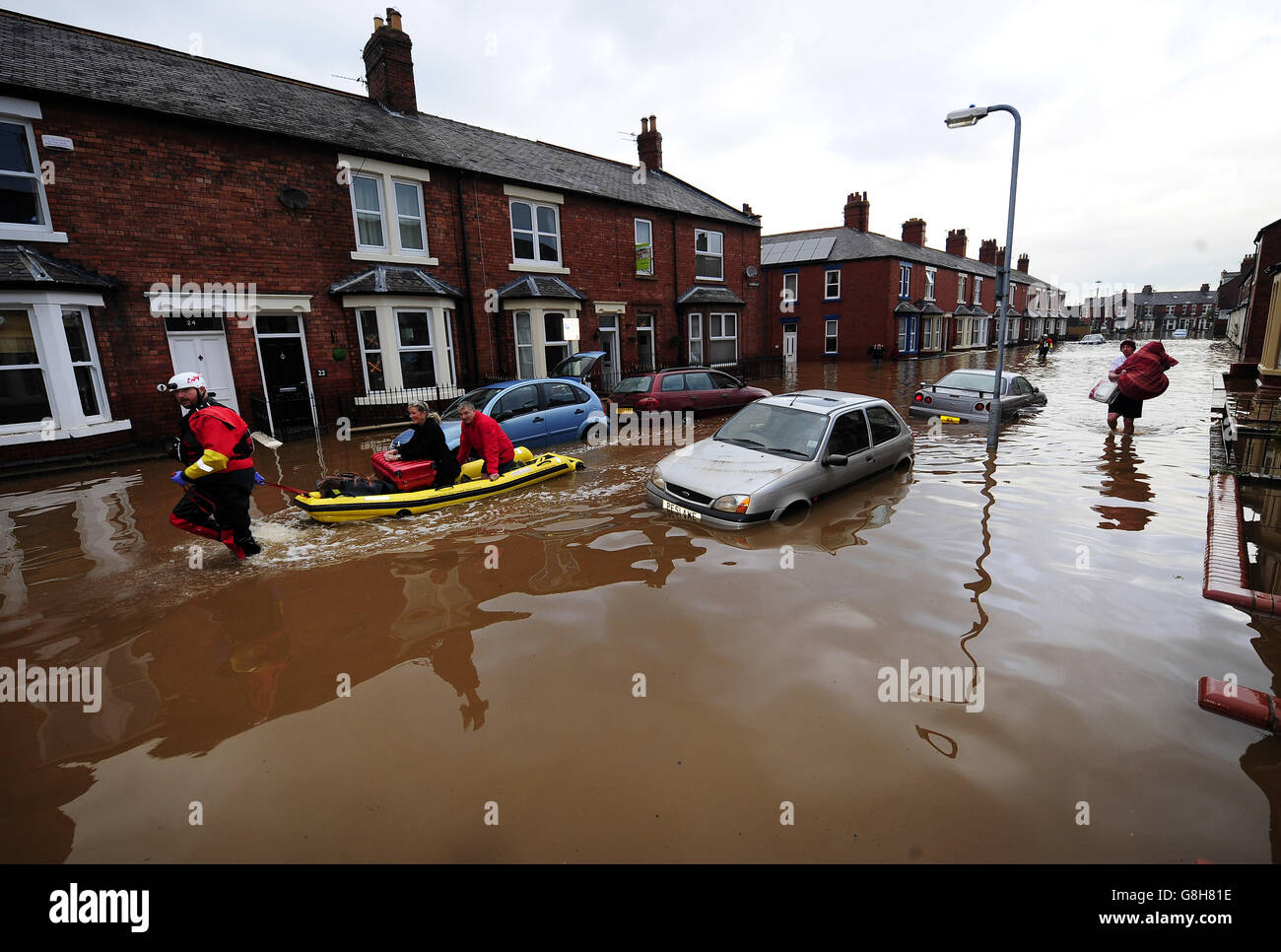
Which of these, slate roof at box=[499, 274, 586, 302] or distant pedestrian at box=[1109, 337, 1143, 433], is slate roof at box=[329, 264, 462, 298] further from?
distant pedestrian at box=[1109, 337, 1143, 433]

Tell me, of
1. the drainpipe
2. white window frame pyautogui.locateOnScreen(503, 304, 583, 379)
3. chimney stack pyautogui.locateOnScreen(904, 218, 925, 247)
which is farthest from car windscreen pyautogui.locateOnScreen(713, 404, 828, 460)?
chimney stack pyautogui.locateOnScreen(904, 218, 925, 247)

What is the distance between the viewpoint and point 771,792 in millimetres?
3096

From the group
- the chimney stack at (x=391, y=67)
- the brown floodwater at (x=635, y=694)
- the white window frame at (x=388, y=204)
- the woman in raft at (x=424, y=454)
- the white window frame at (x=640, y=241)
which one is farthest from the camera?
the white window frame at (x=640, y=241)

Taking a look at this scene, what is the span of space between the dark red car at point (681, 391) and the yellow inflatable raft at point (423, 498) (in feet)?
16.7

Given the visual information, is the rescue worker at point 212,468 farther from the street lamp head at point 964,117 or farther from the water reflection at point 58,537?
the street lamp head at point 964,117

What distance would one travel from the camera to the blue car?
10.3 meters

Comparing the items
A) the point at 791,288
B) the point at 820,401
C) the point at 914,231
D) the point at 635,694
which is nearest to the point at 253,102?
the point at 820,401

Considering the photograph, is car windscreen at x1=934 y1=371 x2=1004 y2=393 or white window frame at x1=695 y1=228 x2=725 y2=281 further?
white window frame at x1=695 y1=228 x2=725 y2=281

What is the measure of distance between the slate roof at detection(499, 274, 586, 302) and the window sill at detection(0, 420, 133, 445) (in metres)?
9.11

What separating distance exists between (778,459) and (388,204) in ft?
41.9

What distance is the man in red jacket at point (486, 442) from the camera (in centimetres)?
789

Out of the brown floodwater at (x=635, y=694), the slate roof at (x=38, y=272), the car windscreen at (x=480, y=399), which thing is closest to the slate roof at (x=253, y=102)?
the slate roof at (x=38, y=272)

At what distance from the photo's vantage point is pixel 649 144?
23859 millimetres

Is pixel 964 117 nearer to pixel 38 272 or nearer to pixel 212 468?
pixel 212 468
